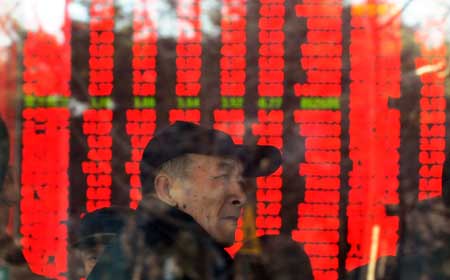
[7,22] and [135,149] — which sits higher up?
[7,22]

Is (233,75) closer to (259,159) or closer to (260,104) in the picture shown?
(260,104)

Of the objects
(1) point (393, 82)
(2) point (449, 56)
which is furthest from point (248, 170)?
(2) point (449, 56)

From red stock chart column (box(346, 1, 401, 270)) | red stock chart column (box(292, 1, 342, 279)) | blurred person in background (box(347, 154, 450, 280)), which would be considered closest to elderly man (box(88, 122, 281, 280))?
red stock chart column (box(292, 1, 342, 279))

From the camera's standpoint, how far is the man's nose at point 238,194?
176 cm

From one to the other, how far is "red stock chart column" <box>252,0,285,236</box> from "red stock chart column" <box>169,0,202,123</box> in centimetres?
15

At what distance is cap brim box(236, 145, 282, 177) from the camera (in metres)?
1.75

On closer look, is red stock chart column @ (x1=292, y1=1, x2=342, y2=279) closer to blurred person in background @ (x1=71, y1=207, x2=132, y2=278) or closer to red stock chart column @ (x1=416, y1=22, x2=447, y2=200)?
red stock chart column @ (x1=416, y1=22, x2=447, y2=200)

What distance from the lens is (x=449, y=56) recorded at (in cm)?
176

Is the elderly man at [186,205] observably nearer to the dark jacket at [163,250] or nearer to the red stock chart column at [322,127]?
the dark jacket at [163,250]

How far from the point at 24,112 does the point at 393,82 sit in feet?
3.05

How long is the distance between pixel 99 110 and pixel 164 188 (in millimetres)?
255

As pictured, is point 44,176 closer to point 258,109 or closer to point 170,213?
point 170,213

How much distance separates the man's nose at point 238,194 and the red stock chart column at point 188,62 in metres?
0.19

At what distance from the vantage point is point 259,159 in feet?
5.78
